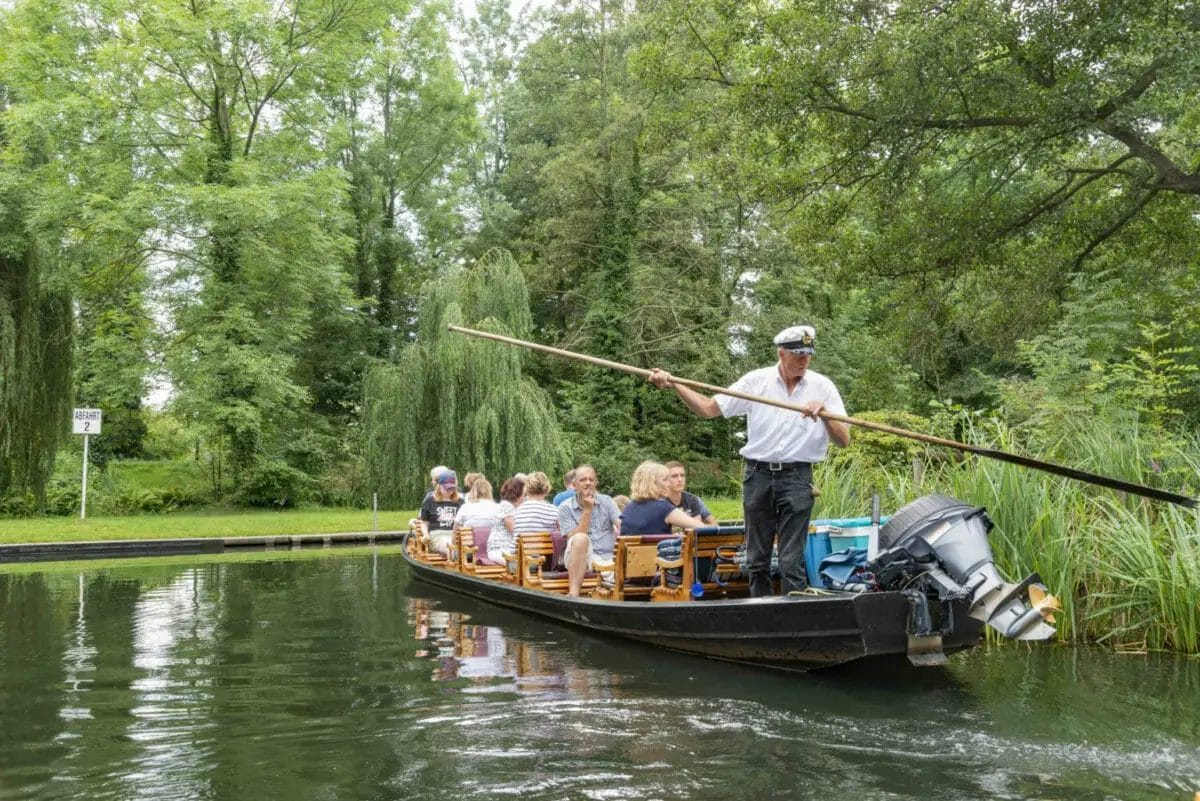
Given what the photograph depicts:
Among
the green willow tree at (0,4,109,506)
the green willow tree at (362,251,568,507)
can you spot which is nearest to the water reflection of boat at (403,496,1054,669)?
the green willow tree at (362,251,568,507)

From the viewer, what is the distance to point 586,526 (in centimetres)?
885

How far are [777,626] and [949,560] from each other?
113cm

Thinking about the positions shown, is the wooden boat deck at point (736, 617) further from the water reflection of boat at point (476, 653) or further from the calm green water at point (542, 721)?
the water reflection of boat at point (476, 653)

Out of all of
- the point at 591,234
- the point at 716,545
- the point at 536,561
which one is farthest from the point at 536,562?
the point at 591,234

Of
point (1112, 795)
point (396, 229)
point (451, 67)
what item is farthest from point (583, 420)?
point (1112, 795)

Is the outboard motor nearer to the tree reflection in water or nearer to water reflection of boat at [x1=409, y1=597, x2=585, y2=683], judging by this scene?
the tree reflection in water

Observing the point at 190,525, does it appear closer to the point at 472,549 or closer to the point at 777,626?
the point at 472,549

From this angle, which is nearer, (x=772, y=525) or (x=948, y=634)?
(x=948, y=634)

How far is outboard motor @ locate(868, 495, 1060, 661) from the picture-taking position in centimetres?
572

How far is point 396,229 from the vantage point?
33.7 metres

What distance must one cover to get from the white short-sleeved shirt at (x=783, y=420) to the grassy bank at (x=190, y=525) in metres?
13.2

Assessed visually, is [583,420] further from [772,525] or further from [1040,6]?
[772,525]

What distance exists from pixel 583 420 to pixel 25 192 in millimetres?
13380

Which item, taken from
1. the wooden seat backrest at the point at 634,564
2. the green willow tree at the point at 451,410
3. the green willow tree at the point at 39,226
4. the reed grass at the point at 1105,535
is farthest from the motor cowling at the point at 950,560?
the green willow tree at the point at 39,226
